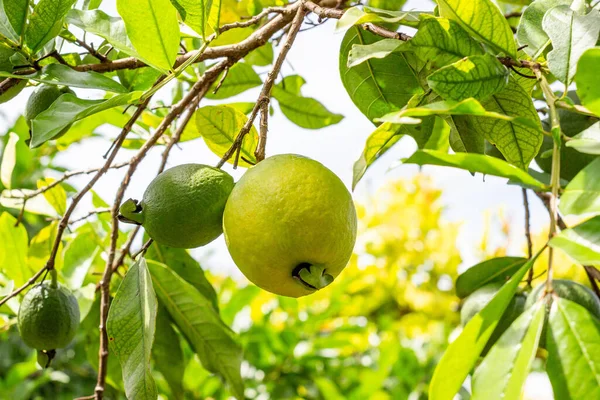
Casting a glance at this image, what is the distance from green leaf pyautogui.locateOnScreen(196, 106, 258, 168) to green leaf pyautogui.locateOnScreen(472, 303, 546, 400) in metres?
0.44

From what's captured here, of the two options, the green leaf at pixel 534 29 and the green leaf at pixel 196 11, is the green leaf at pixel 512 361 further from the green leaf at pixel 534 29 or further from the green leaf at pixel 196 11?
the green leaf at pixel 196 11

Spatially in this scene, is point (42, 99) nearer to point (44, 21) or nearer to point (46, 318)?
point (44, 21)

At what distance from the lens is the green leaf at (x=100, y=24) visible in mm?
746

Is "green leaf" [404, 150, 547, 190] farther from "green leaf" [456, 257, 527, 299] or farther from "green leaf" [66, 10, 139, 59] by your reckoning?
"green leaf" [456, 257, 527, 299]

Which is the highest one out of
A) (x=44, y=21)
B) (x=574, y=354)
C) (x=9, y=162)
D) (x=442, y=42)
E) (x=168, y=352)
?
(x=9, y=162)

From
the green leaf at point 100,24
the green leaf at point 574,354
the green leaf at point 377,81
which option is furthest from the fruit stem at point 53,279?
the green leaf at point 574,354

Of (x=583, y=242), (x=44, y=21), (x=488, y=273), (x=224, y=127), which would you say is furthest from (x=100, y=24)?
(x=488, y=273)

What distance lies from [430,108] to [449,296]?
7.55ft

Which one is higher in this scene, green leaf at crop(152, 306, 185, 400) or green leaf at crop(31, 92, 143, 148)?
green leaf at crop(31, 92, 143, 148)

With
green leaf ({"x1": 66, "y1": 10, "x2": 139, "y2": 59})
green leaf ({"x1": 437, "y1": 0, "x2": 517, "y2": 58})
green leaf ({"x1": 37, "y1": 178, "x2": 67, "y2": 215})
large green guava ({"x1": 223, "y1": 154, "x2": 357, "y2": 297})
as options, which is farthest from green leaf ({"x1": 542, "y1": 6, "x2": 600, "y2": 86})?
green leaf ({"x1": 37, "y1": 178, "x2": 67, "y2": 215})

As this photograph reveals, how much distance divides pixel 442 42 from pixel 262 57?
0.73 meters

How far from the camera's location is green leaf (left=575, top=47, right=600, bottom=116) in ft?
1.71

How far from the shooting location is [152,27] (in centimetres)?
69

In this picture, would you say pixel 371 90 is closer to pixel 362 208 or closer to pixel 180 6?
pixel 180 6
